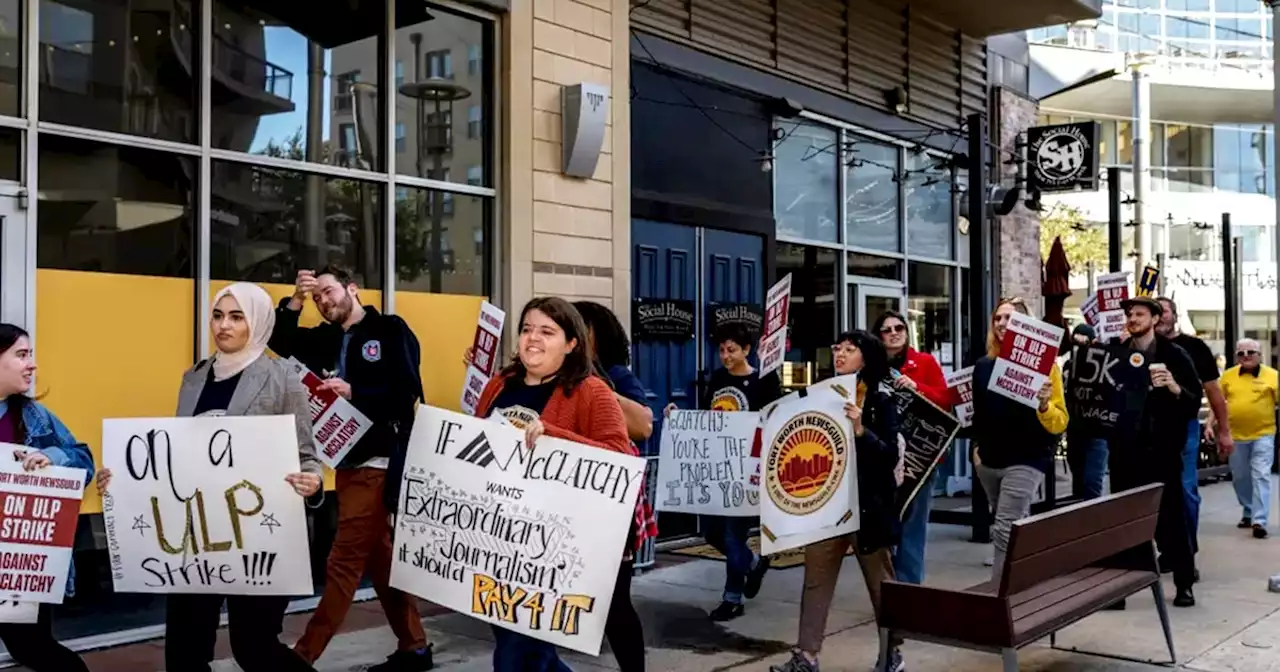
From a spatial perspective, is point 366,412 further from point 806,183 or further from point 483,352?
point 806,183

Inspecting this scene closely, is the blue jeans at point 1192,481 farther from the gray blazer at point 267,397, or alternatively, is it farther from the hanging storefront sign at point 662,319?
the gray blazer at point 267,397

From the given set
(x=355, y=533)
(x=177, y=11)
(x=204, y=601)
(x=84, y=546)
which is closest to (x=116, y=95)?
(x=177, y=11)

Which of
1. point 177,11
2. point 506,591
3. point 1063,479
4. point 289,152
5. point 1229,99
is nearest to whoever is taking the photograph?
point 506,591

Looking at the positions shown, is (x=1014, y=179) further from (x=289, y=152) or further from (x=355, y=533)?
(x=355, y=533)

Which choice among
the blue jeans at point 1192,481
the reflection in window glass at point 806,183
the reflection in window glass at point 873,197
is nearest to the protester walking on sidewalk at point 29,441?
the blue jeans at point 1192,481

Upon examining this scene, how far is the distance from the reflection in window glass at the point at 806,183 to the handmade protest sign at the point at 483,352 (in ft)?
16.5

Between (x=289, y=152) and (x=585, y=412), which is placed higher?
(x=289, y=152)

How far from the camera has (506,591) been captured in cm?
446

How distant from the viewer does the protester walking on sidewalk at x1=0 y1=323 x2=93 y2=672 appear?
449 centimetres

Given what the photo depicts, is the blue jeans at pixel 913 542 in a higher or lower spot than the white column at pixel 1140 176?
lower

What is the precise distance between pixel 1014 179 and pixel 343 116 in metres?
9.81

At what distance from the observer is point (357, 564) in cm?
559

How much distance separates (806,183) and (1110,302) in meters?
2.99

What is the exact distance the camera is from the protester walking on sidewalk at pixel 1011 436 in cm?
680
